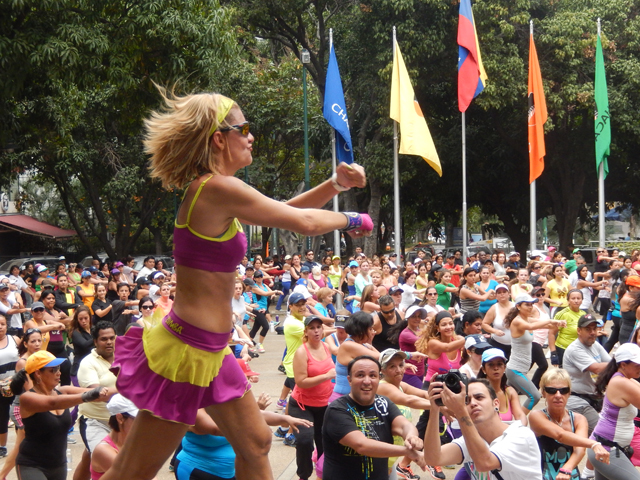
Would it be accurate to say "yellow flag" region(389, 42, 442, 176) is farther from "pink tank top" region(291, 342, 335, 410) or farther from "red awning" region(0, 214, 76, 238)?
"red awning" region(0, 214, 76, 238)

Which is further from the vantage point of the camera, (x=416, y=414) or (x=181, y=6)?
(x=181, y=6)

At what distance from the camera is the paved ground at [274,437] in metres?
7.58

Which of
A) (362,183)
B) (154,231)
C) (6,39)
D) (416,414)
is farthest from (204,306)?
(154,231)

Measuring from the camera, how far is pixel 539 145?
2436 cm

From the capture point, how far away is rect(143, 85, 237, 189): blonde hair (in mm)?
3193

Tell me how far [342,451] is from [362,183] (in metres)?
2.34

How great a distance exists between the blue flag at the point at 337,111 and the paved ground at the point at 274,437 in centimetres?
659

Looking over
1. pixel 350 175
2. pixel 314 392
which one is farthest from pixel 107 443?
pixel 350 175

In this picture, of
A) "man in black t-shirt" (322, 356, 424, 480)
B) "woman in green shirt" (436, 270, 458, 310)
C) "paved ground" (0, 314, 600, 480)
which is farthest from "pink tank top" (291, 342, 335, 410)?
"woman in green shirt" (436, 270, 458, 310)

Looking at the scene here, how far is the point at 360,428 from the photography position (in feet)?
16.4

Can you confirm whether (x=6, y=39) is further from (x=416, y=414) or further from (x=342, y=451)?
(x=342, y=451)

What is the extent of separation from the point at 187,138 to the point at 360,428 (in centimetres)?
256

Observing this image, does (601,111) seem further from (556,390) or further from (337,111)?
(556,390)

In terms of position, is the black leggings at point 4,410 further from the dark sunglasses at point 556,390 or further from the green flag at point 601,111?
the green flag at point 601,111
